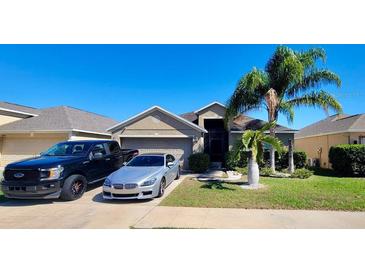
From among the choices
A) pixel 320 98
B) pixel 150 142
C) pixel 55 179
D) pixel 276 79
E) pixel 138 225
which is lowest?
pixel 138 225

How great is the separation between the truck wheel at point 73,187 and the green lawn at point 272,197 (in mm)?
3151

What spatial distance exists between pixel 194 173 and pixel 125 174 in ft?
22.5

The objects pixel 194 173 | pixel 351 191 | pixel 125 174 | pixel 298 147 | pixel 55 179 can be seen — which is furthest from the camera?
pixel 298 147

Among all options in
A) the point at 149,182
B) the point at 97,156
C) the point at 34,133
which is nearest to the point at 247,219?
the point at 149,182

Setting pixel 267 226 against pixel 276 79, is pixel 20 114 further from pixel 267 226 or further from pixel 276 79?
pixel 267 226

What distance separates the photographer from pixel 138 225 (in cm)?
559

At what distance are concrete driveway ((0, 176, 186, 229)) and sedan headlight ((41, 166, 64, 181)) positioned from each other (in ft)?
2.82

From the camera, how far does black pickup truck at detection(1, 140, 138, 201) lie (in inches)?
297

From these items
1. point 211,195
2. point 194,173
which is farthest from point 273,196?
point 194,173

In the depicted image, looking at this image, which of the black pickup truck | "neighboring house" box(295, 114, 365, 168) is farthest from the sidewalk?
"neighboring house" box(295, 114, 365, 168)

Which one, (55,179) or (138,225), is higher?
(55,179)

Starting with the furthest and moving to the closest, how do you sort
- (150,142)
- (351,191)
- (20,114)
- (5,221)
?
(20,114) → (150,142) → (351,191) → (5,221)

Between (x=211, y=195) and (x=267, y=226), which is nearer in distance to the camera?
(x=267, y=226)

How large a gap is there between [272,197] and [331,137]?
1323 cm
